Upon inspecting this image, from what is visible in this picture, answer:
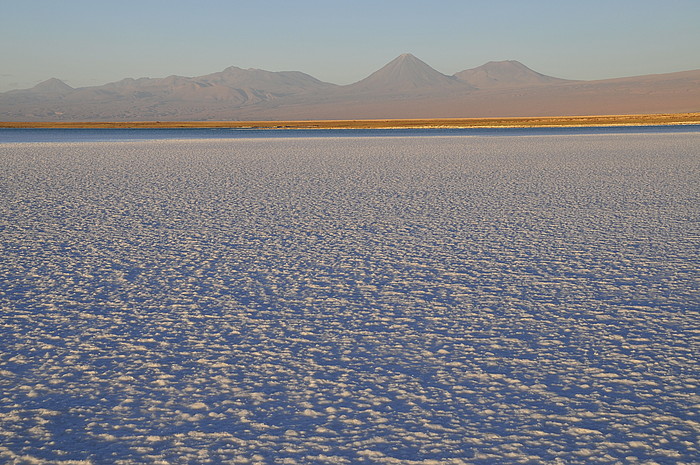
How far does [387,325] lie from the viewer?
4.47 m

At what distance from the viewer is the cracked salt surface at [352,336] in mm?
2961

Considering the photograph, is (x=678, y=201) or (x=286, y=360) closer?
(x=286, y=360)

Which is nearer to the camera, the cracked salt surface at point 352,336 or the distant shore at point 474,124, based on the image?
the cracked salt surface at point 352,336

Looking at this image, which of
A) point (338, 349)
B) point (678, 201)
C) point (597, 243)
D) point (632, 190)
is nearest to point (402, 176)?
point (632, 190)

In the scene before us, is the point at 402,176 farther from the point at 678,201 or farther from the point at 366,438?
the point at 366,438

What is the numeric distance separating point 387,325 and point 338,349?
55 centimetres

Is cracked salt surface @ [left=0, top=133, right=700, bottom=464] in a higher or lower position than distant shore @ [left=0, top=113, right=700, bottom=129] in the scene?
lower

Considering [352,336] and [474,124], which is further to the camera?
[474,124]

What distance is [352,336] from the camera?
14.0 feet

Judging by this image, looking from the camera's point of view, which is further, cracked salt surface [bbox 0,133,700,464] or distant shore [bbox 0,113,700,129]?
distant shore [bbox 0,113,700,129]

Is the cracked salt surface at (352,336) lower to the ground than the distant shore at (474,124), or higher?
lower

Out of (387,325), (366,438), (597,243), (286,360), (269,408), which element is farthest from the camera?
(597,243)

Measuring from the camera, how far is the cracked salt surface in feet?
9.71

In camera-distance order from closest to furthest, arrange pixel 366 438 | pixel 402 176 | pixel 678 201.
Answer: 1. pixel 366 438
2. pixel 678 201
3. pixel 402 176
